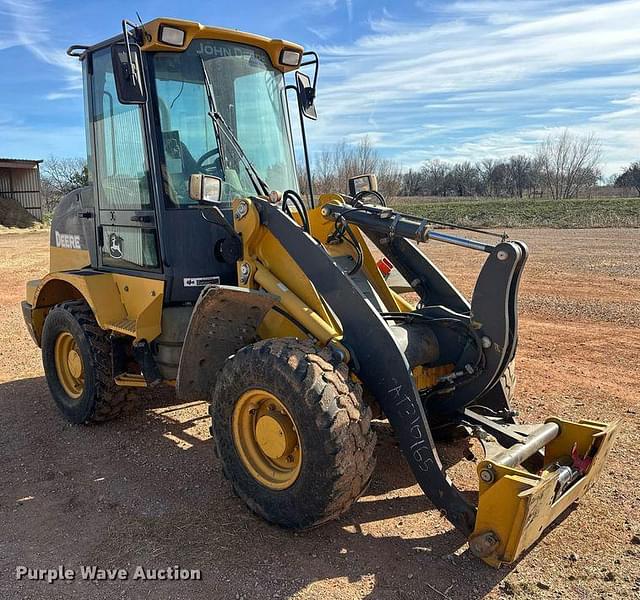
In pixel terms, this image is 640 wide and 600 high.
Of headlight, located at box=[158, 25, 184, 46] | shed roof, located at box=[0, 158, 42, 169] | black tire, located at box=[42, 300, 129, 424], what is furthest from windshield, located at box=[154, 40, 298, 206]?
shed roof, located at box=[0, 158, 42, 169]

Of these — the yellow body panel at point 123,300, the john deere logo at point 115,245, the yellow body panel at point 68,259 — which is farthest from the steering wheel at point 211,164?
the yellow body panel at point 68,259

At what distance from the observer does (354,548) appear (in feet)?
11.5

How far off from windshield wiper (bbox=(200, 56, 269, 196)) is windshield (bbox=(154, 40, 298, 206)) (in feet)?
0.09

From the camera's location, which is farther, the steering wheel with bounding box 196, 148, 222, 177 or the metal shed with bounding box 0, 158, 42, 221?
the metal shed with bounding box 0, 158, 42, 221

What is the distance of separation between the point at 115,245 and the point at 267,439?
92.7 inches

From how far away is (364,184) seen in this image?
486 centimetres

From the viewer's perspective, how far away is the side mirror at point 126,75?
3914 mm

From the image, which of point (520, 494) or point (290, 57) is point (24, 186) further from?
point (520, 494)

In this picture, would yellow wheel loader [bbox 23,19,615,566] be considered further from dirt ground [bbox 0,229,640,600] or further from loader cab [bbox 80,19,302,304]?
dirt ground [bbox 0,229,640,600]

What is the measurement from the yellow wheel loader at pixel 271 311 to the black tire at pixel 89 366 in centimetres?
2

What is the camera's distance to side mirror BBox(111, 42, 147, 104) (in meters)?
3.91

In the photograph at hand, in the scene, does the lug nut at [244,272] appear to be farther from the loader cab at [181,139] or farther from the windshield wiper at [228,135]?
the windshield wiper at [228,135]

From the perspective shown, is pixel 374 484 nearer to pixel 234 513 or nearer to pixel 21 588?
pixel 234 513

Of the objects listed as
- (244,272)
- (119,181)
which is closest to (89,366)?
(119,181)
